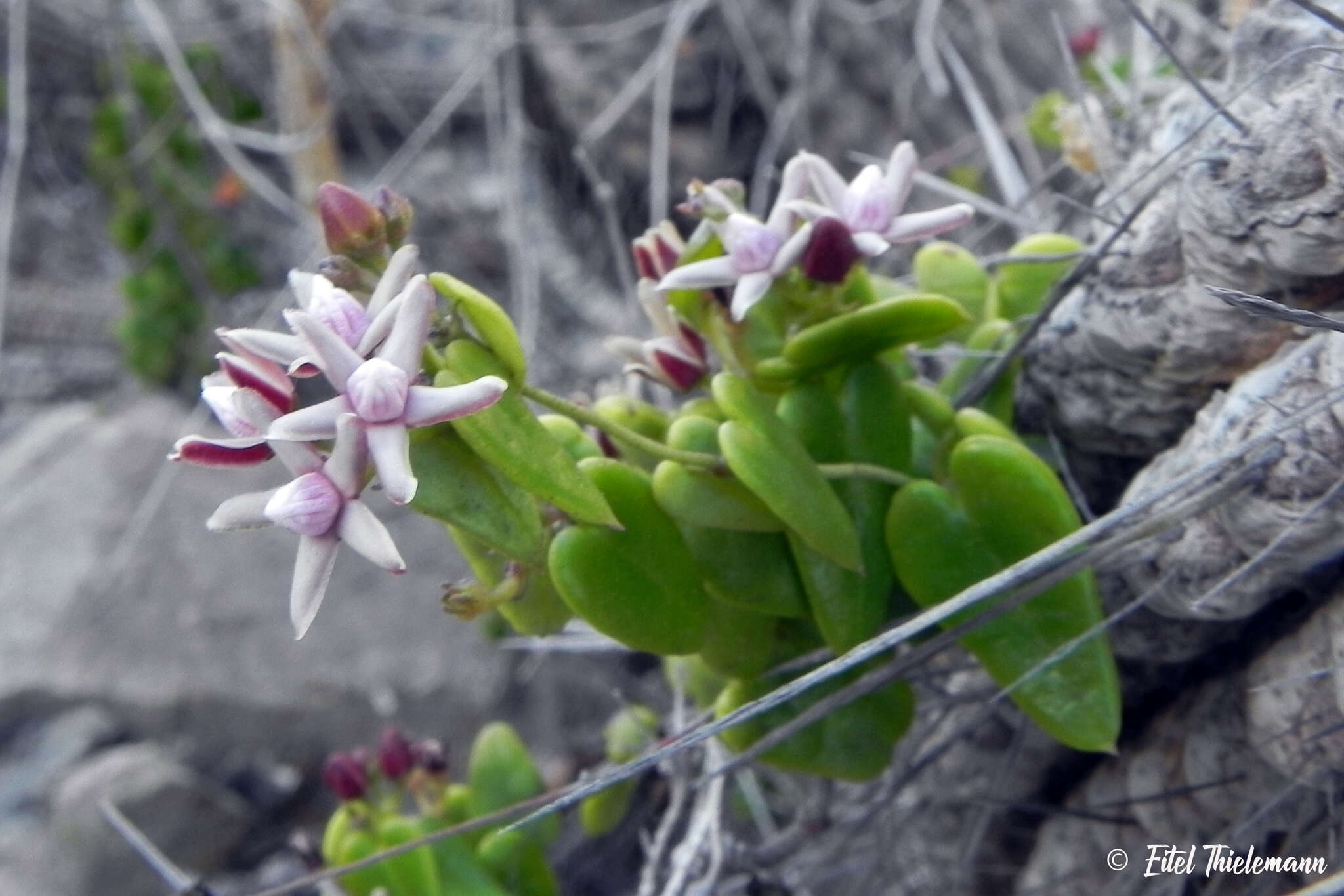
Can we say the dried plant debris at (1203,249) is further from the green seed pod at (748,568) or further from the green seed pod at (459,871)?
the green seed pod at (459,871)

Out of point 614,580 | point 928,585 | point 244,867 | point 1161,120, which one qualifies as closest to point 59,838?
point 244,867

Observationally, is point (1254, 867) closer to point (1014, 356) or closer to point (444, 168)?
point (1014, 356)

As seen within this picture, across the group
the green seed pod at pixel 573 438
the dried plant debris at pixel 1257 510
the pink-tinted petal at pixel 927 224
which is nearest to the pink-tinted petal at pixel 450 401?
the green seed pod at pixel 573 438

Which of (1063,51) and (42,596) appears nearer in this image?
(1063,51)

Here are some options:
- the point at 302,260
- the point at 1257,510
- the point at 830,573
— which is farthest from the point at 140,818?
the point at 1257,510

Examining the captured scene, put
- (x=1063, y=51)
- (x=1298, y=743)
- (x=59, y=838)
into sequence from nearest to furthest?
(x=1298, y=743) < (x=1063, y=51) < (x=59, y=838)

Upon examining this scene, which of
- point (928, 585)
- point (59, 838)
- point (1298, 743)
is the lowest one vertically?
point (59, 838)

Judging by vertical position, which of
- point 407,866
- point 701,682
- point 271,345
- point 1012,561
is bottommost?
point 407,866

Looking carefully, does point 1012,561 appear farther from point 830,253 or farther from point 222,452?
point 222,452
